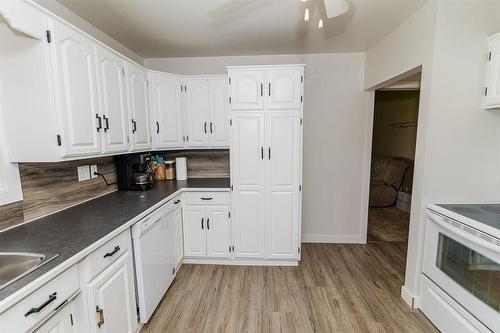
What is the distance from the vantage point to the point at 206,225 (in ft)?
9.00

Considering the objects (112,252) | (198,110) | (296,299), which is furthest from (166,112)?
(296,299)

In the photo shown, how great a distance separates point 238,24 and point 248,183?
1.63m

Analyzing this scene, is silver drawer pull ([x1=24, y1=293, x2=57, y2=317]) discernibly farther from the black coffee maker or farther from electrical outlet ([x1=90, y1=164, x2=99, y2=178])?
Answer: the black coffee maker

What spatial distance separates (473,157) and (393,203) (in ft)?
10.4

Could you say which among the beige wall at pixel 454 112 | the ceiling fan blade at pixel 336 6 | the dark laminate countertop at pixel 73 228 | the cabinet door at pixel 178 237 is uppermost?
the ceiling fan blade at pixel 336 6

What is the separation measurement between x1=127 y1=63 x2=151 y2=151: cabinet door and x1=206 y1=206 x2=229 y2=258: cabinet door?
1.05 m

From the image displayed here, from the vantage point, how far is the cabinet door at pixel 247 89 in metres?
2.51

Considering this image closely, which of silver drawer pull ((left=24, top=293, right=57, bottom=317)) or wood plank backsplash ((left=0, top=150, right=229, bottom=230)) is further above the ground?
wood plank backsplash ((left=0, top=150, right=229, bottom=230))

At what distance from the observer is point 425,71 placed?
1.91 metres

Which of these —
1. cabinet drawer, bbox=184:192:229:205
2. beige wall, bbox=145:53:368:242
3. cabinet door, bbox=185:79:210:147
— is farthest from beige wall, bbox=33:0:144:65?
cabinet drawer, bbox=184:192:229:205

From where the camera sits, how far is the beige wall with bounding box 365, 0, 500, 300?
178 cm

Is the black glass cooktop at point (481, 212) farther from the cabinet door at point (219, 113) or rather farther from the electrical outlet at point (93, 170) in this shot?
the electrical outlet at point (93, 170)

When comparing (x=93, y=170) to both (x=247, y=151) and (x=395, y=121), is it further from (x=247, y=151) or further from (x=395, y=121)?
(x=395, y=121)

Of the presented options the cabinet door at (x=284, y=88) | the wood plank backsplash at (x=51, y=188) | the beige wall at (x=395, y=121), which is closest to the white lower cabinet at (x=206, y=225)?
the wood plank backsplash at (x=51, y=188)
